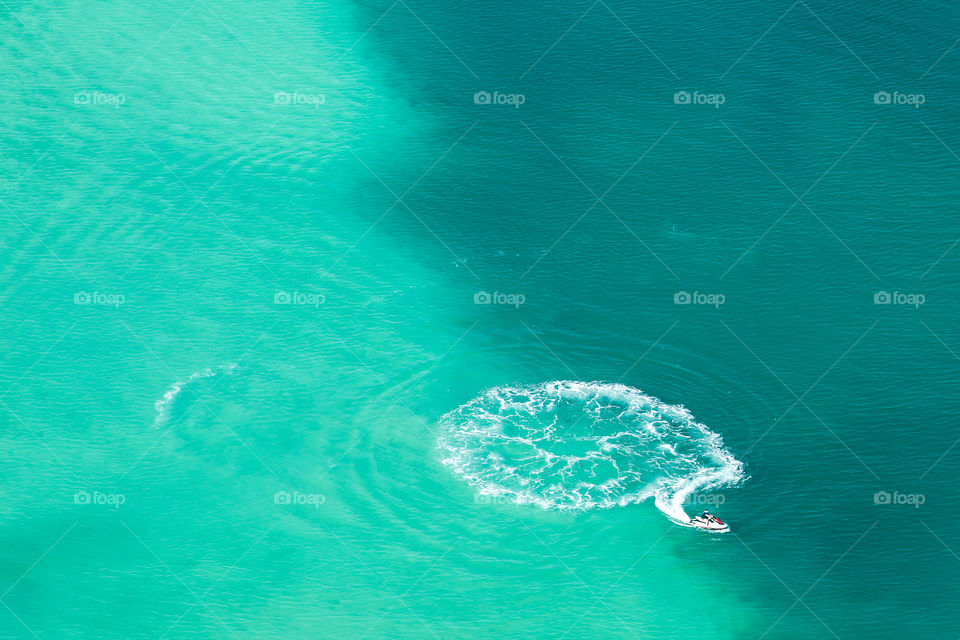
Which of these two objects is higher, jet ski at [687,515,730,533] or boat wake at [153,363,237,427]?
jet ski at [687,515,730,533]

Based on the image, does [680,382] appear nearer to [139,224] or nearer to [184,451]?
[184,451]

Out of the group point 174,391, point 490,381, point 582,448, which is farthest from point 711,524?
point 174,391

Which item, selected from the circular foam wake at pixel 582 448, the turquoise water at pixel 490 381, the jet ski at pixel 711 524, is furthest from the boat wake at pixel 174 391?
the jet ski at pixel 711 524

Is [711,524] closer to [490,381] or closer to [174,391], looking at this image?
[490,381]

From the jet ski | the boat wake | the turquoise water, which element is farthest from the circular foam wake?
the boat wake

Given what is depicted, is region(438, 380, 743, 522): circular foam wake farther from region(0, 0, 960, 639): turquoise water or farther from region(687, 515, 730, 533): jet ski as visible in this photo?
region(687, 515, 730, 533): jet ski

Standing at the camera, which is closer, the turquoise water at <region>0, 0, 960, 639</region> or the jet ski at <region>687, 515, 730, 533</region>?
the turquoise water at <region>0, 0, 960, 639</region>

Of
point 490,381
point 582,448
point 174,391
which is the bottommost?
point 174,391
